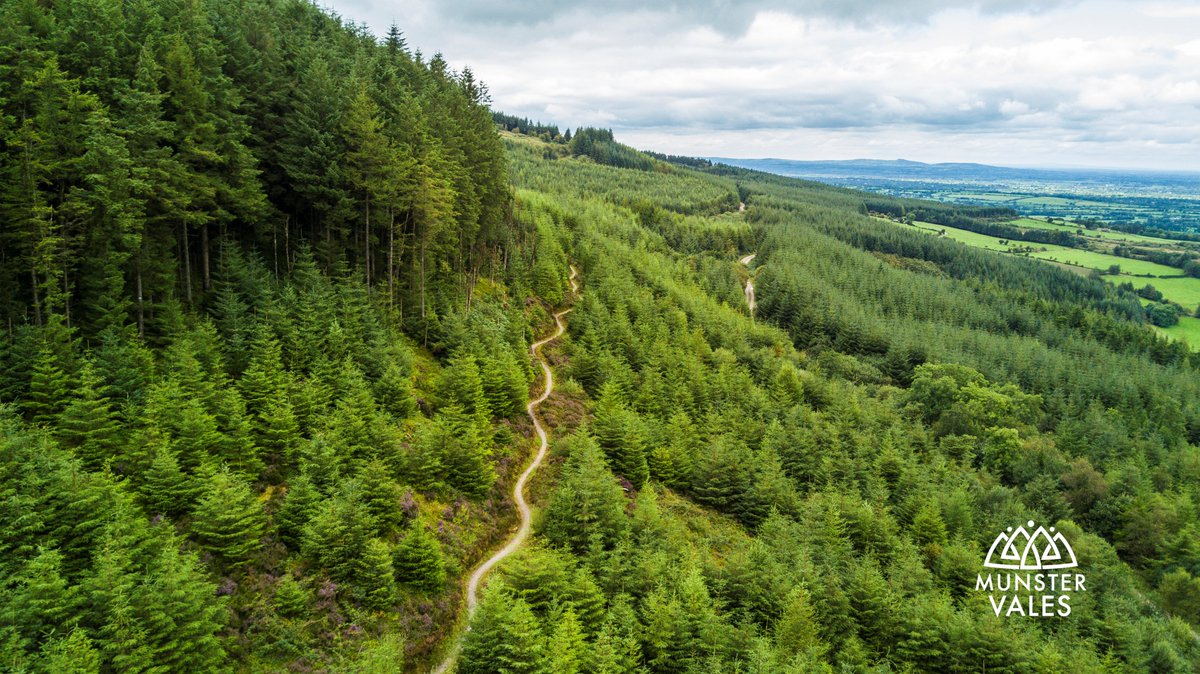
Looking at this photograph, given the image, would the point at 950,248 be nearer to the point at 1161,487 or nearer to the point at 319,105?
the point at 1161,487

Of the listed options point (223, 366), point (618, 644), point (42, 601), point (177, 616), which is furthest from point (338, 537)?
point (223, 366)

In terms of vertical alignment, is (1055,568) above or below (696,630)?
below

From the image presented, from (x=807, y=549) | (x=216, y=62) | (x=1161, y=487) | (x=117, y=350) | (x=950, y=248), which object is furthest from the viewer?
(x=950, y=248)

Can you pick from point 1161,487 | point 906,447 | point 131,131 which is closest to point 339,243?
point 131,131

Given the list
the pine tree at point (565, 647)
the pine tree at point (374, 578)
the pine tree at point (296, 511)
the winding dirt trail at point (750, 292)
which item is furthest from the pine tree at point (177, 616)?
the winding dirt trail at point (750, 292)

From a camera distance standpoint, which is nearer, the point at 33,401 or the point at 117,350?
the point at 33,401

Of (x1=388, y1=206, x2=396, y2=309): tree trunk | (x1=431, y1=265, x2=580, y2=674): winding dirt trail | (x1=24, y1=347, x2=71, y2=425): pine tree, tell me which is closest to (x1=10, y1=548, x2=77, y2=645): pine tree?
(x1=24, y1=347, x2=71, y2=425): pine tree
